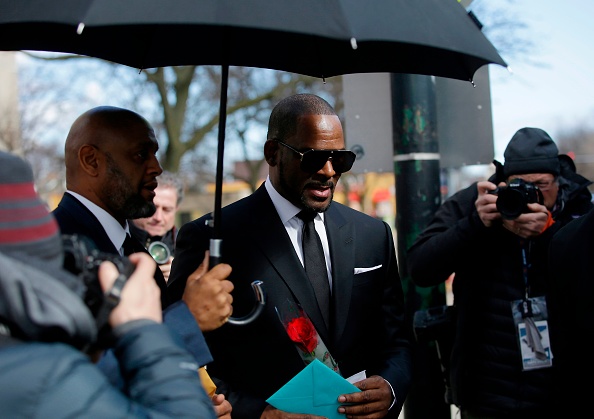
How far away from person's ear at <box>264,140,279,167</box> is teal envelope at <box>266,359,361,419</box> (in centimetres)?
111

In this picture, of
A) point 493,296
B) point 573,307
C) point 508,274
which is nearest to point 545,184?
point 508,274

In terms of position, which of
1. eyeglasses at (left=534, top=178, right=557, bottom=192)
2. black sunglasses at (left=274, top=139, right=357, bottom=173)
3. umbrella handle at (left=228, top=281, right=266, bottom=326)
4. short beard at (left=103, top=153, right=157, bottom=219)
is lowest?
umbrella handle at (left=228, top=281, right=266, bottom=326)

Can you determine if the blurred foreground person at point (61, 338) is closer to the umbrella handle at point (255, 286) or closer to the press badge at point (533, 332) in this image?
the umbrella handle at point (255, 286)

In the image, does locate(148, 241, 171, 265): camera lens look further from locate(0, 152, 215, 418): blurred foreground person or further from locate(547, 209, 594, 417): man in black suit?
locate(0, 152, 215, 418): blurred foreground person

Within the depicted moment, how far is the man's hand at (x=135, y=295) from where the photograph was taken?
158cm

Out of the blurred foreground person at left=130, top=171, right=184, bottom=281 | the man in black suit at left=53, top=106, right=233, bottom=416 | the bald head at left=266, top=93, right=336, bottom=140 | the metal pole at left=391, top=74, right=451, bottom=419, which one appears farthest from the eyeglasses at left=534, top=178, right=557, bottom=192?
the blurred foreground person at left=130, top=171, right=184, bottom=281

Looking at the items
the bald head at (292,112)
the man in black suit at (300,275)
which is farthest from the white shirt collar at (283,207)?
A: the bald head at (292,112)

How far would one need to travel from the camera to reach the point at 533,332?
3.44 metres

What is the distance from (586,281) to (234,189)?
49835 mm

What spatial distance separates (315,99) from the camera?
10.8 feet

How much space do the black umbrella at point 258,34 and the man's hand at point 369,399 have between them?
0.81 m

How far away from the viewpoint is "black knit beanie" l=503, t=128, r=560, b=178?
363 cm

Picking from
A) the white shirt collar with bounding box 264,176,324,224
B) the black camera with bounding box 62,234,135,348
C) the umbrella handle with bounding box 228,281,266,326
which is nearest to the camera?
the black camera with bounding box 62,234,135,348

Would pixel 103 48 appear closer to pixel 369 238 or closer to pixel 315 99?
pixel 315 99
